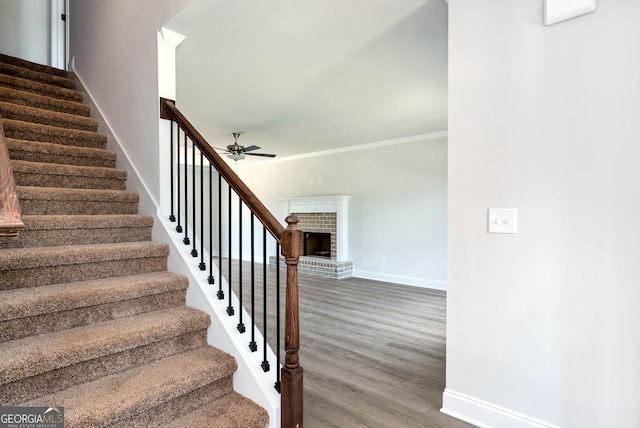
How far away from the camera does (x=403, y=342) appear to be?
3.05 metres

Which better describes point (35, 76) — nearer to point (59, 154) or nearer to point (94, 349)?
point (59, 154)

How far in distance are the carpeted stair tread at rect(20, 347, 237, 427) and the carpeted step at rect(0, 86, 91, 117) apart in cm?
266

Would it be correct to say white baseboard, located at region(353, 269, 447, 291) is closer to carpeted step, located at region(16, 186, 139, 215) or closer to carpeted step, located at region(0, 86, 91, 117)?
carpeted step, located at region(16, 186, 139, 215)

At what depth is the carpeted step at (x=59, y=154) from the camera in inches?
96.3

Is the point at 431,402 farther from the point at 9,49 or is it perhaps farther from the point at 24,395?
the point at 9,49

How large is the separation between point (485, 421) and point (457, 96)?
1684 mm

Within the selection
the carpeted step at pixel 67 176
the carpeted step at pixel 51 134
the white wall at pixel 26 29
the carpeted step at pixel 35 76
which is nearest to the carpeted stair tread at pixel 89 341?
the carpeted step at pixel 67 176

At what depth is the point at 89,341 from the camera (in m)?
1.53

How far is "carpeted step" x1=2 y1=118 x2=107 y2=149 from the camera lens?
2.59 m

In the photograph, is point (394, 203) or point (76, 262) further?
point (394, 203)

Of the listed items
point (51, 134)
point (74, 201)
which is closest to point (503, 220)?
point (74, 201)

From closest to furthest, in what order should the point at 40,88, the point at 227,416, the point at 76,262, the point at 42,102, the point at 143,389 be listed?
1. the point at 143,389
2. the point at 227,416
3. the point at 76,262
4. the point at 42,102
5. the point at 40,88

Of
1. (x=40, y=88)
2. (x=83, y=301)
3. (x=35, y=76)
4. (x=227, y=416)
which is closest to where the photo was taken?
(x=227, y=416)

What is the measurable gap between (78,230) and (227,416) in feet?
4.80
